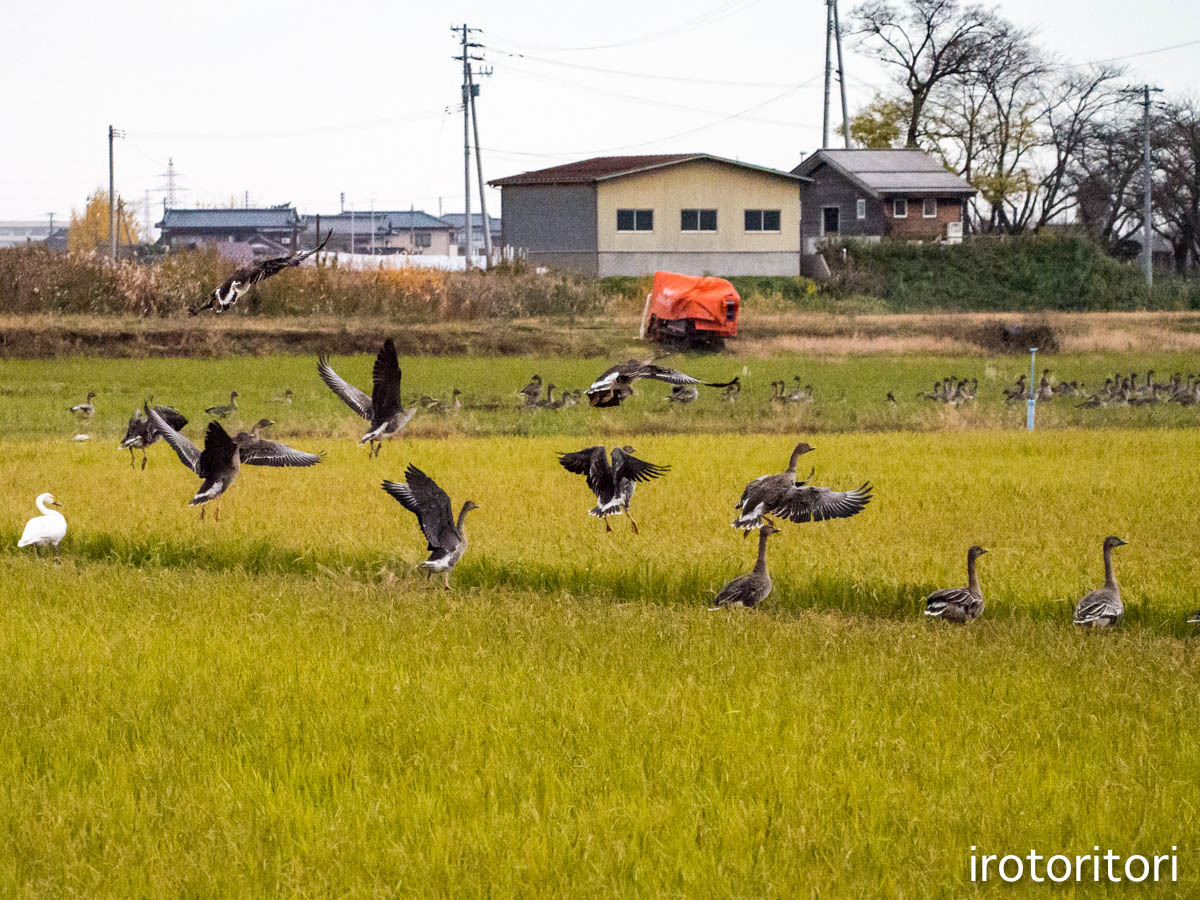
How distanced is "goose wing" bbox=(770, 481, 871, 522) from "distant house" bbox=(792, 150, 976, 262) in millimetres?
50013

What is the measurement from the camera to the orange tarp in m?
36.8

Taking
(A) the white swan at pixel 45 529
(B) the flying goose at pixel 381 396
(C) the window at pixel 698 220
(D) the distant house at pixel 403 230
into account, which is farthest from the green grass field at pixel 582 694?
(D) the distant house at pixel 403 230

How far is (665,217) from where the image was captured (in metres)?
56.6

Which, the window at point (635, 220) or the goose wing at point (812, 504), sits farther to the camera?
the window at point (635, 220)

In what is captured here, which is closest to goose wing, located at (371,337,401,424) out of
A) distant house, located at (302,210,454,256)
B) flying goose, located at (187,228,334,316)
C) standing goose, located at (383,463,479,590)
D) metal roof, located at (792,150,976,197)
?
standing goose, located at (383,463,479,590)

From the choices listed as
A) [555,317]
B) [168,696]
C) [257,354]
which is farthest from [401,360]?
[168,696]

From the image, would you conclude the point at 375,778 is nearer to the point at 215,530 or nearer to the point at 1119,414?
the point at 215,530

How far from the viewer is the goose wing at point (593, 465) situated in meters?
11.0

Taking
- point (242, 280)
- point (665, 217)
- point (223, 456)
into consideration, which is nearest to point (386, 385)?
point (223, 456)

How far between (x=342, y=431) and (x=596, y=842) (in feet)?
55.0

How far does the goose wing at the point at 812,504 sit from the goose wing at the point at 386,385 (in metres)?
2.92

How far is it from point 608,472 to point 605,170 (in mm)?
47832

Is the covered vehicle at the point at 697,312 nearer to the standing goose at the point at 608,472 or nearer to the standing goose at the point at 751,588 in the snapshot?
the standing goose at the point at 608,472

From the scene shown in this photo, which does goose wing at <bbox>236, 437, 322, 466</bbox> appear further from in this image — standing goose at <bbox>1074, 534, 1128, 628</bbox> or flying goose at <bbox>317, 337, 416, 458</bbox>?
standing goose at <bbox>1074, 534, 1128, 628</bbox>
